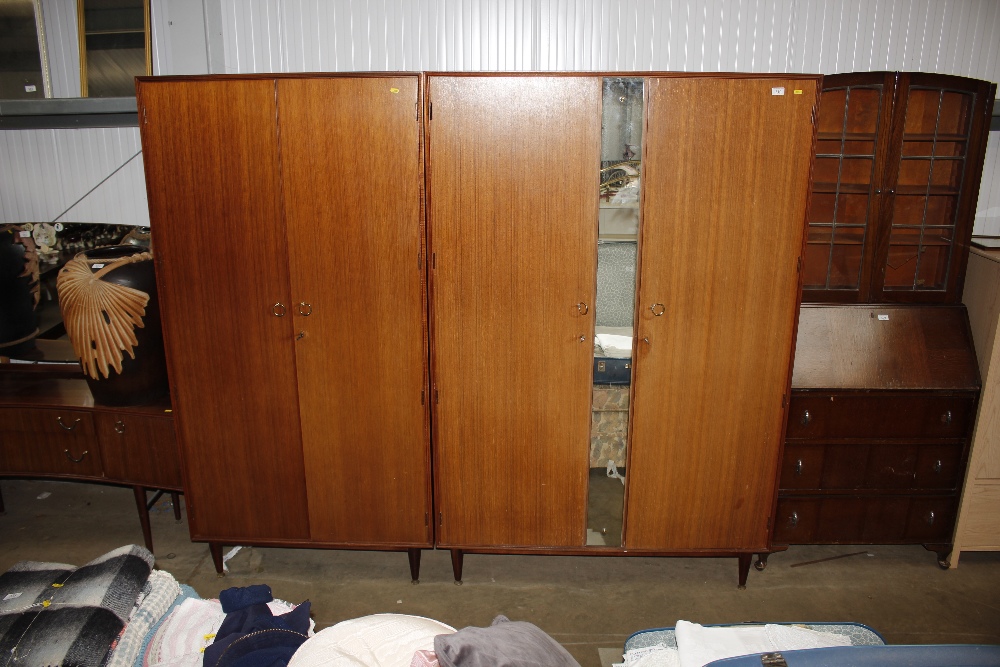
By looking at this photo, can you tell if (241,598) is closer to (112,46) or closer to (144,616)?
(144,616)

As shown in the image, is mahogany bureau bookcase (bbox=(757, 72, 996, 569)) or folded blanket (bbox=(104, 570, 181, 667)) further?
mahogany bureau bookcase (bbox=(757, 72, 996, 569))

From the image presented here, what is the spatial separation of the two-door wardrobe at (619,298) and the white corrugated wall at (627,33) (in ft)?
2.75

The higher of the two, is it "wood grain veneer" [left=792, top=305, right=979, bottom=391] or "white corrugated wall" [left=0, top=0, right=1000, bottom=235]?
"white corrugated wall" [left=0, top=0, right=1000, bottom=235]

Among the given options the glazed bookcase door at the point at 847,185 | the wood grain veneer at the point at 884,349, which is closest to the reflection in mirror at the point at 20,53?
the glazed bookcase door at the point at 847,185

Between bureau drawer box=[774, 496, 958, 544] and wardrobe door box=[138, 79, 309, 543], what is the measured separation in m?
2.04

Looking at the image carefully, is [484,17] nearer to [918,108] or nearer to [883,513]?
[918,108]

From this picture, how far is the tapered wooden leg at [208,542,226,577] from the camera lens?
2613 millimetres

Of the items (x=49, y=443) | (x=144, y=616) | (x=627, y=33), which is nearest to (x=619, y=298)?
(x=627, y=33)

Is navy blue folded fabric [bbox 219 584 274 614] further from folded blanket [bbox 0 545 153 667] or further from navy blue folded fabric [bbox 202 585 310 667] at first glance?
folded blanket [bbox 0 545 153 667]

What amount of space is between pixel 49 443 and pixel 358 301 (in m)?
1.64

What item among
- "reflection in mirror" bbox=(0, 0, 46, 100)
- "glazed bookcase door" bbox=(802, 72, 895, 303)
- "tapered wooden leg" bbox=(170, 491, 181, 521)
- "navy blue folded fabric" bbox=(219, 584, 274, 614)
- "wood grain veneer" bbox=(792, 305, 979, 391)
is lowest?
"tapered wooden leg" bbox=(170, 491, 181, 521)

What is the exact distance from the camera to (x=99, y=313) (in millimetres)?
2547

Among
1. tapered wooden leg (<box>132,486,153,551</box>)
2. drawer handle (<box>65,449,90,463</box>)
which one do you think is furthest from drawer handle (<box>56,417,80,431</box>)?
tapered wooden leg (<box>132,486,153,551</box>)

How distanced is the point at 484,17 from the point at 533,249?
4.18 feet
